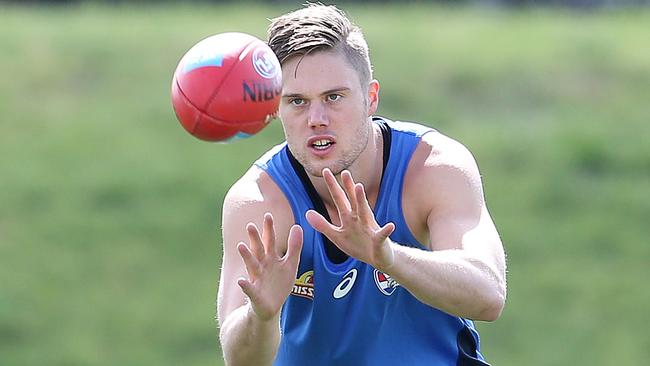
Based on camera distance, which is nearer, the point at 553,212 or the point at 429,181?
the point at 429,181

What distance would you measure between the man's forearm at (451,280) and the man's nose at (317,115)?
0.66 meters

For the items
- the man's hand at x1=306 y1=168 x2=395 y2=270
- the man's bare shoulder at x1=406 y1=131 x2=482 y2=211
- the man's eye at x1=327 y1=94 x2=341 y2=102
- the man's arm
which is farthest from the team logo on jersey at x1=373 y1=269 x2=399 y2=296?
the man's hand at x1=306 y1=168 x2=395 y2=270

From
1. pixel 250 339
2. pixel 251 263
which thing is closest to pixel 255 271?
pixel 251 263

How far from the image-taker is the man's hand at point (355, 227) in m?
5.52

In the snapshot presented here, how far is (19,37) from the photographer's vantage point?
59.2 ft

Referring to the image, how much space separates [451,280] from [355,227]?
527 mm

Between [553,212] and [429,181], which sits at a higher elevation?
[429,181]

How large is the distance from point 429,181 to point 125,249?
851 centimetres

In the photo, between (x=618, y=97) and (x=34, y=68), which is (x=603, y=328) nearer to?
(x=618, y=97)

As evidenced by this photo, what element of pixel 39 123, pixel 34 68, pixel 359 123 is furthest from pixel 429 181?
pixel 34 68

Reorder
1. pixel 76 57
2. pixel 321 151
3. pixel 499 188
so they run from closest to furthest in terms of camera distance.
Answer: pixel 321 151
pixel 499 188
pixel 76 57

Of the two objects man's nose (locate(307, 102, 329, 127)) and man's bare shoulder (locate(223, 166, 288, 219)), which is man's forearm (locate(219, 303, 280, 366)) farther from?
man's nose (locate(307, 102, 329, 127))

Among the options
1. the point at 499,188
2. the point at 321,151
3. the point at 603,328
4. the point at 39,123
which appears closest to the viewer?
the point at 321,151

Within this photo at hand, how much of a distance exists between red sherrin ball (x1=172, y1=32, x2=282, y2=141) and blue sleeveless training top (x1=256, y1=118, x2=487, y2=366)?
1.81 ft
